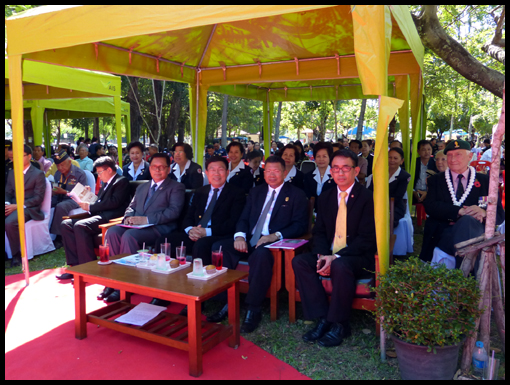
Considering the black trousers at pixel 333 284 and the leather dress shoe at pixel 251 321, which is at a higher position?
the black trousers at pixel 333 284

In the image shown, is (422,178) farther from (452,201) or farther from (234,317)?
(234,317)

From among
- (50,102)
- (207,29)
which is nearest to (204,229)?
(207,29)

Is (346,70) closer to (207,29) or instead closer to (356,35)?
(207,29)

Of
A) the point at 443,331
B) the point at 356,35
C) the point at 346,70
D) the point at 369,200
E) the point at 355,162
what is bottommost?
the point at 443,331

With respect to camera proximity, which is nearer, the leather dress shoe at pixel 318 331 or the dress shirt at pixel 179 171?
the leather dress shoe at pixel 318 331

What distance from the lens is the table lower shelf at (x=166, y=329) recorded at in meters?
2.96

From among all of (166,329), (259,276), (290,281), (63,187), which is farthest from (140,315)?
(63,187)

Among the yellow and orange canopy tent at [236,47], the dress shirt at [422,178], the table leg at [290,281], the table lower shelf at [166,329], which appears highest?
the yellow and orange canopy tent at [236,47]

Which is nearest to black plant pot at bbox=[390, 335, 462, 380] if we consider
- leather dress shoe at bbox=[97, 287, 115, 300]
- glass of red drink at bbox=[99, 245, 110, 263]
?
glass of red drink at bbox=[99, 245, 110, 263]

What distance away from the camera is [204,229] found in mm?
4340

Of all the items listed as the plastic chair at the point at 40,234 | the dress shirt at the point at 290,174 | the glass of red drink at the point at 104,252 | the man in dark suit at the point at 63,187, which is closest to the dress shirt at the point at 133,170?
the man in dark suit at the point at 63,187

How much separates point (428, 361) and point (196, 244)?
2380 millimetres

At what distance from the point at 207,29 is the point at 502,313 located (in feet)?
16.7

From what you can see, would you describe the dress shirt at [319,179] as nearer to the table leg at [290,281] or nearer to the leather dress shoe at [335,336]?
the table leg at [290,281]
